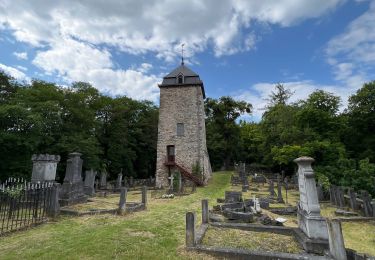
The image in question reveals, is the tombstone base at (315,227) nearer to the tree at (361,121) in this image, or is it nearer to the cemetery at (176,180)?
the cemetery at (176,180)

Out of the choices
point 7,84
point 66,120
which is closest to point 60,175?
point 66,120

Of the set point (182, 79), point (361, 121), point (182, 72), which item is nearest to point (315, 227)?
point (182, 79)

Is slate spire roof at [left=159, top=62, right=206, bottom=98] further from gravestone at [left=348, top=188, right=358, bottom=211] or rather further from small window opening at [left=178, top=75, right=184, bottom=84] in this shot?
gravestone at [left=348, top=188, right=358, bottom=211]

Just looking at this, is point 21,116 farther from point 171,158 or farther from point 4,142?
point 171,158

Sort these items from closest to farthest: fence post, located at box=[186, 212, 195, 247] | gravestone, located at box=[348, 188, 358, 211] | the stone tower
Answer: fence post, located at box=[186, 212, 195, 247] → gravestone, located at box=[348, 188, 358, 211] → the stone tower

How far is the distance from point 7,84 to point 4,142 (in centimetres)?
684

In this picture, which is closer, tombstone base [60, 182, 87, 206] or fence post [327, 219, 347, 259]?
fence post [327, 219, 347, 259]

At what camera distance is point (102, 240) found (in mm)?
5879

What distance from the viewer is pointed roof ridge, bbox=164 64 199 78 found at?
24.8m

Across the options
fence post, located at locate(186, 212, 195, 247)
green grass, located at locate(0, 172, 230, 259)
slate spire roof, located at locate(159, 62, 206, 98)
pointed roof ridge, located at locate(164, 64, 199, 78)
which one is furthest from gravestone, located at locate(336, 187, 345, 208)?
pointed roof ridge, located at locate(164, 64, 199, 78)

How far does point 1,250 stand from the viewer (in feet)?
17.9

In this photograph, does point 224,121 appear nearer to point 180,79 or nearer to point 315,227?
point 180,79

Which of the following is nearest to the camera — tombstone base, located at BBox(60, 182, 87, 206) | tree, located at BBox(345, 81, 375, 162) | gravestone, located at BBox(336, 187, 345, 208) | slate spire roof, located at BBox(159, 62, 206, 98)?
tombstone base, located at BBox(60, 182, 87, 206)

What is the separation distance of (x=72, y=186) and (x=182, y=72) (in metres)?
16.6
